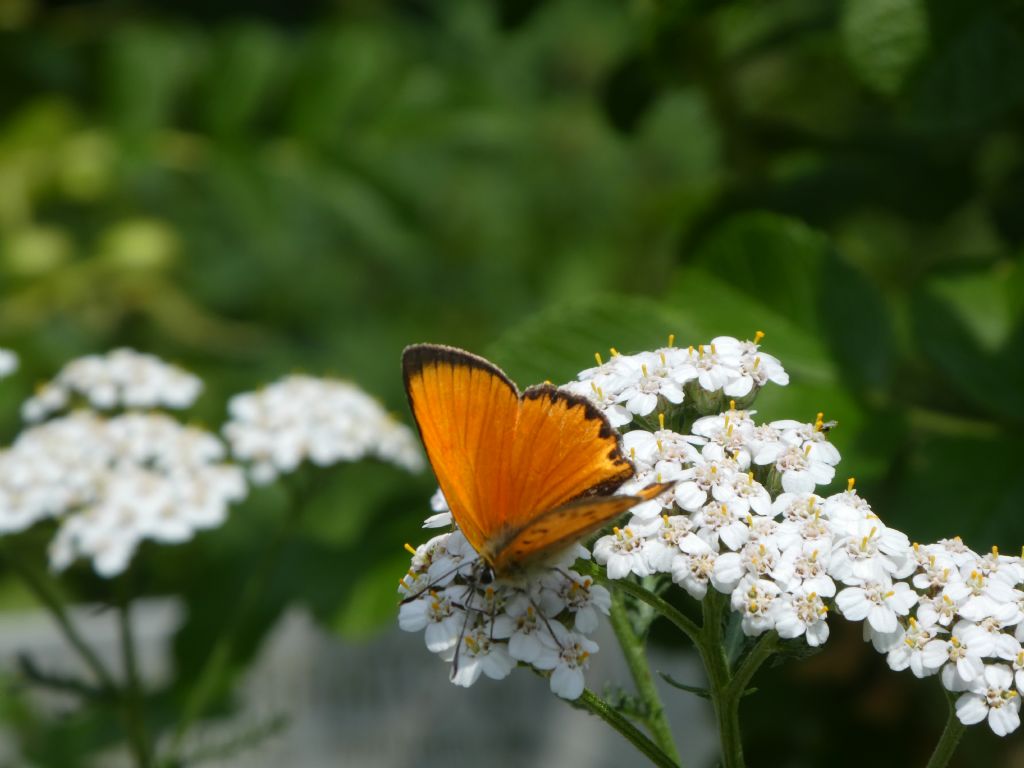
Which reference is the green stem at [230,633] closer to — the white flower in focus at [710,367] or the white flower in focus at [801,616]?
the white flower in focus at [710,367]

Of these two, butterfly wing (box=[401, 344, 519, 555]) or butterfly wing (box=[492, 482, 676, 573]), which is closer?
butterfly wing (box=[492, 482, 676, 573])

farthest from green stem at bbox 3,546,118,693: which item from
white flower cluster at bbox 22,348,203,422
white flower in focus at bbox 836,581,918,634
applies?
white flower in focus at bbox 836,581,918,634

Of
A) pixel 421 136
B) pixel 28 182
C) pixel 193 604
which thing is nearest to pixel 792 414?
pixel 193 604

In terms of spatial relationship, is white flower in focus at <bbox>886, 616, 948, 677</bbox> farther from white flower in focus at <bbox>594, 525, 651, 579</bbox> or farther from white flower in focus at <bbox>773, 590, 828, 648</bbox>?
white flower in focus at <bbox>594, 525, 651, 579</bbox>

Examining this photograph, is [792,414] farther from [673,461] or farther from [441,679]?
[441,679]

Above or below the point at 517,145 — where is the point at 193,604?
below

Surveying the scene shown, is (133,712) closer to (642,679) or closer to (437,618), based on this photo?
(437,618)
